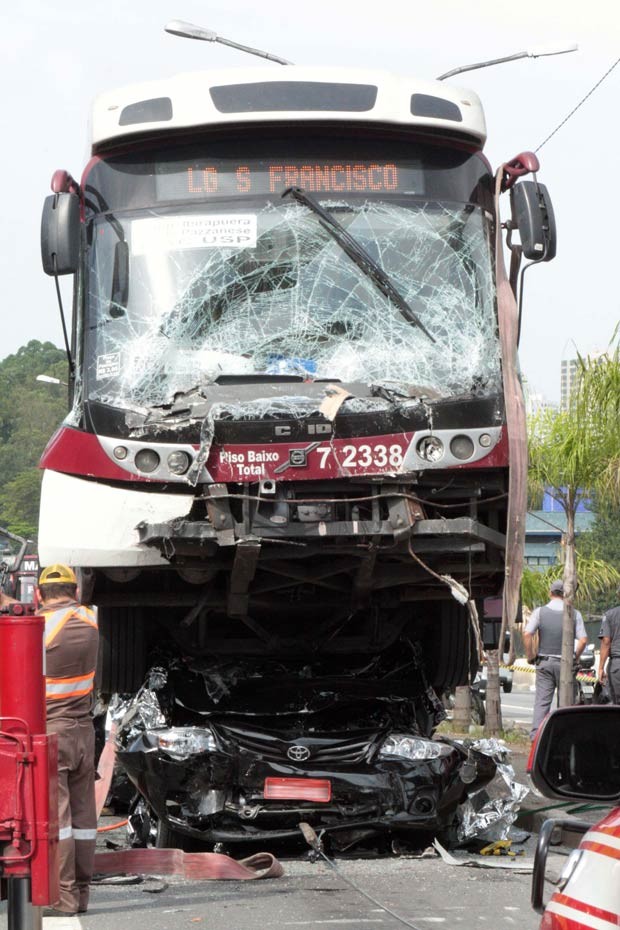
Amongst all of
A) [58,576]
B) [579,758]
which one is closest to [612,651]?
[58,576]

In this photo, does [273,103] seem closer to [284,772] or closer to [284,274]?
[284,274]

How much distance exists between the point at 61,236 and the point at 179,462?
1.49 metres

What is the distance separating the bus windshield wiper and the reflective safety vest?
244cm

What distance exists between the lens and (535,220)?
9.20 metres

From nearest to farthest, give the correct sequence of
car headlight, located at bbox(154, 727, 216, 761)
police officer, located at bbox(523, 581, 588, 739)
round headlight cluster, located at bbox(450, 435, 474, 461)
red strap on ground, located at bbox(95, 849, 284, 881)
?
round headlight cluster, located at bbox(450, 435, 474, 461), red strap on ground, located at bbox(95, 849, 284, 881), car headlight, located at bbox(154, 727, 216, 761), police officer, located at bbox(523, 581, 588, 739)

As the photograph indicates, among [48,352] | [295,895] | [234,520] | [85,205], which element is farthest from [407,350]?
[48,352]

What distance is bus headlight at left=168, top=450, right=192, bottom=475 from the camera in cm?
869

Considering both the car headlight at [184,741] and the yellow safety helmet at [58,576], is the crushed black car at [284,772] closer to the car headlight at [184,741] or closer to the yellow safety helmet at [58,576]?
the car headlight at [184,741]

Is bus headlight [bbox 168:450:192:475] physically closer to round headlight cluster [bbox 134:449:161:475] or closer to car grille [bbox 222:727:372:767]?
round headlight cluster [bbox 134:449:161:475]

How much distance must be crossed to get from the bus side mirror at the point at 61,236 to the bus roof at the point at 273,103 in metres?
0.55

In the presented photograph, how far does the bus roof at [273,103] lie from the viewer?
9398mm

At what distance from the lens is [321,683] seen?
10531 millimetres

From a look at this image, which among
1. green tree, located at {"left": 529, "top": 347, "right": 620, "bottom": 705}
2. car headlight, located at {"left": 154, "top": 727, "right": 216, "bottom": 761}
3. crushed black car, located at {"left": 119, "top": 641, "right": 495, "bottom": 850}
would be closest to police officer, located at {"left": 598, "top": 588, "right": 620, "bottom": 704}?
green tree, located at {"left": 529, "top": 347, "right": 620, "bottom": 705}

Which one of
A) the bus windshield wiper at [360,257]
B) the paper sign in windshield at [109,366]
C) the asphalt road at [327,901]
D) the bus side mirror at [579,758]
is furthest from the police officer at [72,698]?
the bus side mirror at [579,758]
